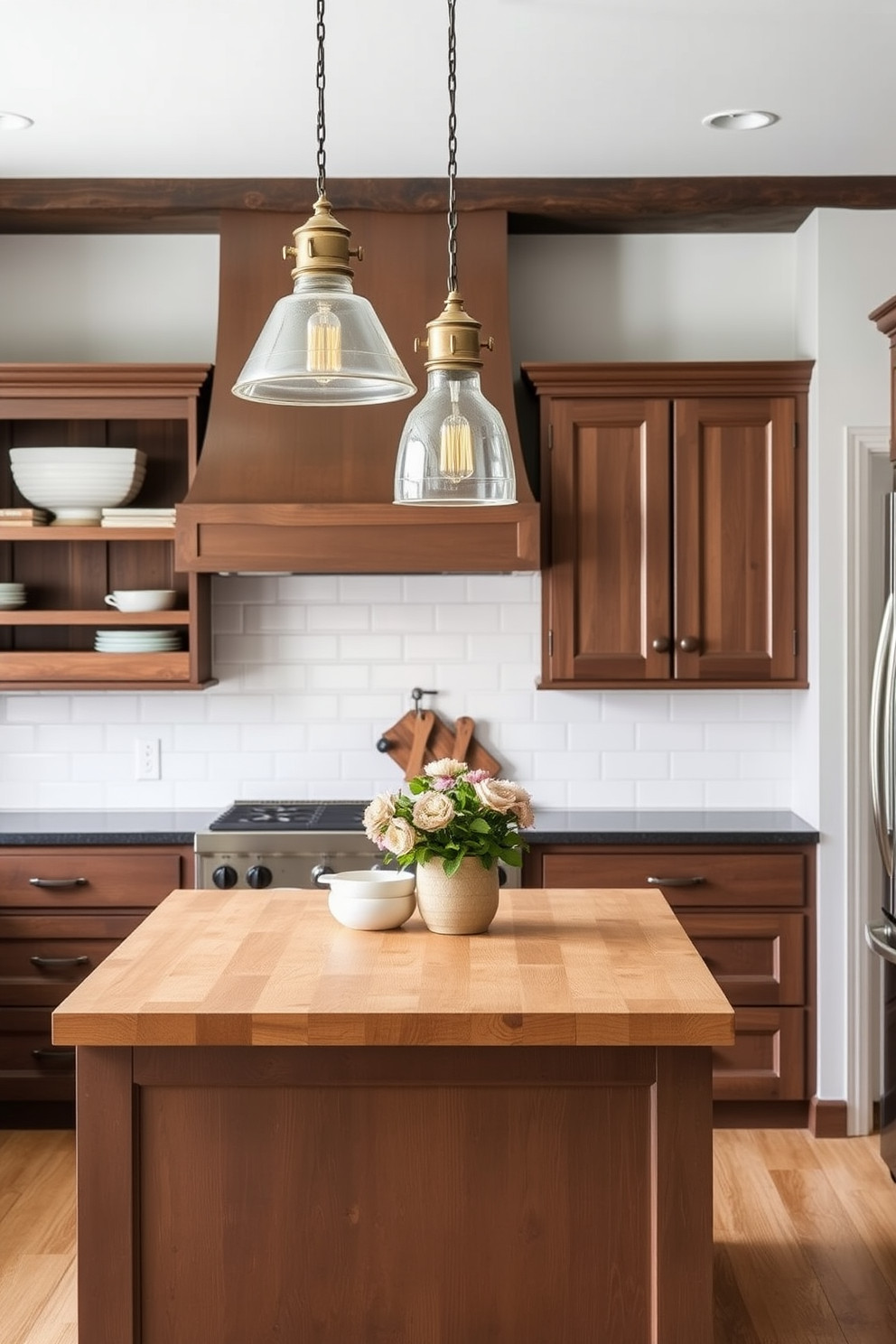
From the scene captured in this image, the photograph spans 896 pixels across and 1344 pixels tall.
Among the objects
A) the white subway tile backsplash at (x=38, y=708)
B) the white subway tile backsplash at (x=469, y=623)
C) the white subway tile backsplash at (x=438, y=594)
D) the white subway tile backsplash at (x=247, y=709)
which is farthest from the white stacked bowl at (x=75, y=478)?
the white subway tile backsplash at (x=469, y=623)

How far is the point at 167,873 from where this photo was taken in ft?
14.5

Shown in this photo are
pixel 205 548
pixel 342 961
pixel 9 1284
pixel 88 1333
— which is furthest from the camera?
pixel 205 548

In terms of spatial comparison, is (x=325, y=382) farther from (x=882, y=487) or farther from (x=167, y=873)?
(x=882, y=487)

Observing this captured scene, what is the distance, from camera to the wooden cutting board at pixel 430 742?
4.95 meters

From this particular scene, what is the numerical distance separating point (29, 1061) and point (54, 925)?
1.43 ft

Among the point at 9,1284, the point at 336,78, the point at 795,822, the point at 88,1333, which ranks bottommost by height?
the point at 9,1284

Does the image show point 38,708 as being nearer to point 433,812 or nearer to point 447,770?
point 447,770

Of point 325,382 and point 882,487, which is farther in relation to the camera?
point 882,487

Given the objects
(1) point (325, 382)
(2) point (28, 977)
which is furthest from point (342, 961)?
(2) point (28, 977)

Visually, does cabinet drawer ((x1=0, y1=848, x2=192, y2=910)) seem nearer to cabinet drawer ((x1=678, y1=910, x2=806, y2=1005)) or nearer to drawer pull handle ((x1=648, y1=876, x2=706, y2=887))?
drawer pull handle ((x1=648, y1=876, x2=706, y2=887))

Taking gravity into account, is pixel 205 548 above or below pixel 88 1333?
above

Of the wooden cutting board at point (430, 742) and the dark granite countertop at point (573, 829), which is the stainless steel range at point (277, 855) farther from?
the wooden cutting board at point (430, 742)

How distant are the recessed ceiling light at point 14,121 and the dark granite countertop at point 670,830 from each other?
99.6 inches

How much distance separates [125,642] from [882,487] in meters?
2.52
